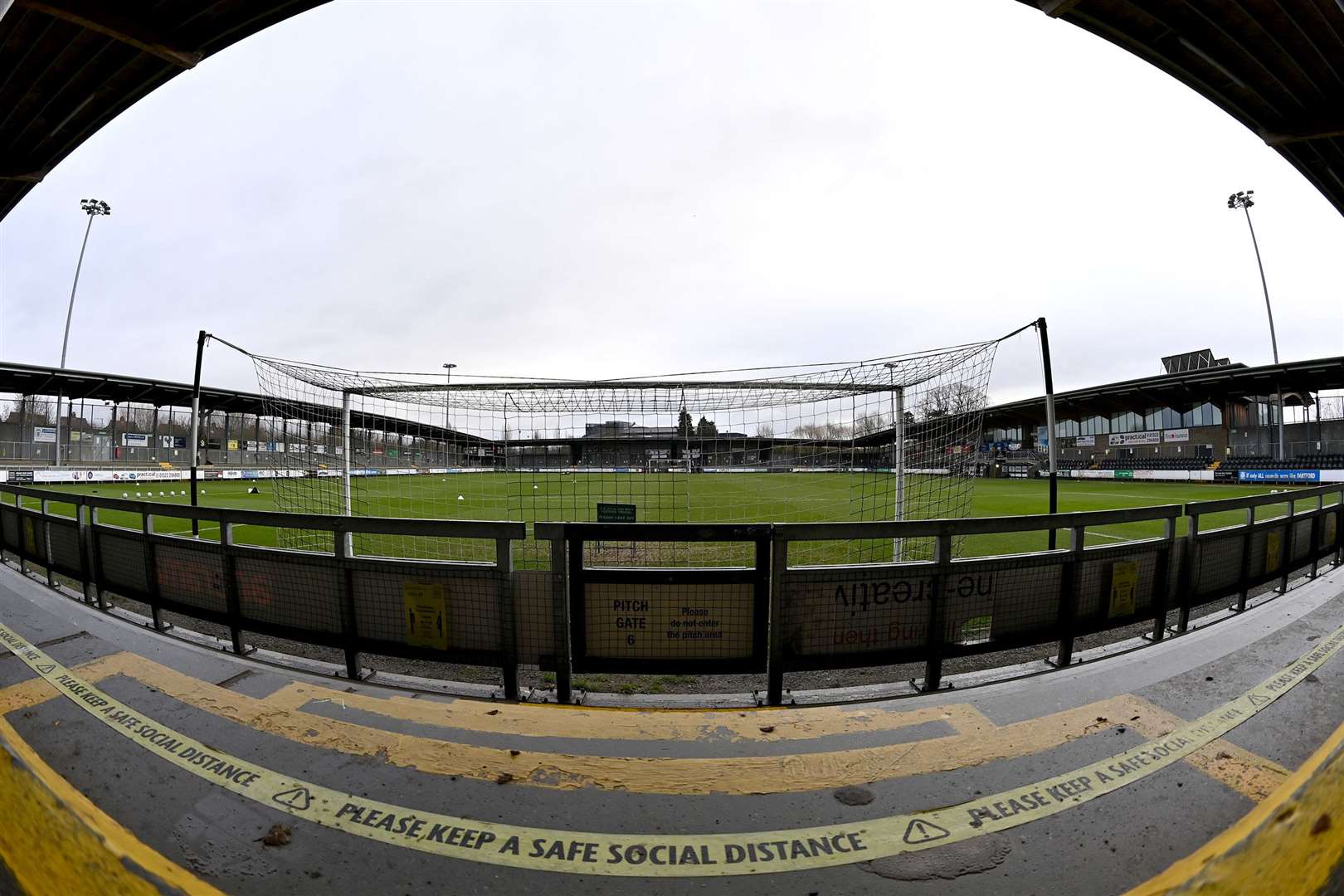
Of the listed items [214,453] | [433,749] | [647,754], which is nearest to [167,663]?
[433,749]

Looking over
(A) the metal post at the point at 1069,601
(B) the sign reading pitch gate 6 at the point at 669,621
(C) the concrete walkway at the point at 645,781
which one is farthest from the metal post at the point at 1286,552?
(B) the sign reading pitch gate 6 at the point at 669,621

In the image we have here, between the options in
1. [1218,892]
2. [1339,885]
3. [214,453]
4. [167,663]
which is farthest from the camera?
[214,453]

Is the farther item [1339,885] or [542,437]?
[542,437]

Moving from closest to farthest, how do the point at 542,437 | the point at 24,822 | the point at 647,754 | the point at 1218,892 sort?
the point at 1218,892 < the point at 24,822 < the point at 647,754 < the point at 542,437

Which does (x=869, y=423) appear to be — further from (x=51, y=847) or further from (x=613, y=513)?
(x=51, y=847)

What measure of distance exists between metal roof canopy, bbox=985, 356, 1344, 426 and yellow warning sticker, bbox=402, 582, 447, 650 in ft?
158

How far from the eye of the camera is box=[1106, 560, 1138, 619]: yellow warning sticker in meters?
4.13

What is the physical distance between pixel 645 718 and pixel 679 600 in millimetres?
744

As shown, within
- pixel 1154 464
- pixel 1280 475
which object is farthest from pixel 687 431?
pixel 1154 464

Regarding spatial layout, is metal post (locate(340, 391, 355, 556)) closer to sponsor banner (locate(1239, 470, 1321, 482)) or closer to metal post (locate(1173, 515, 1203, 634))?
metal post (locate(1173, 515, 1203, 634))

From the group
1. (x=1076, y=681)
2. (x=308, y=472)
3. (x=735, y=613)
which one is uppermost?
(x=308, y=472)

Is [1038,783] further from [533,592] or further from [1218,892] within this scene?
[533,592]

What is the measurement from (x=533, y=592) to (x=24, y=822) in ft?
7.14

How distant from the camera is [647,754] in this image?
2.75 meters
